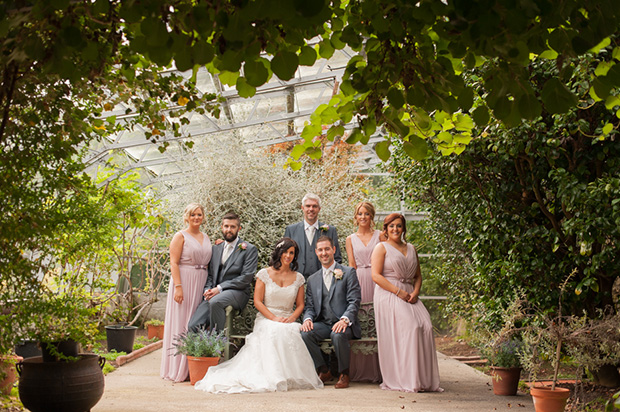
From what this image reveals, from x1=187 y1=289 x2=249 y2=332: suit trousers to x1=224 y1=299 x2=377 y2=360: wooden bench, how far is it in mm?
79

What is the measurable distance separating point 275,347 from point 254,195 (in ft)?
8.95

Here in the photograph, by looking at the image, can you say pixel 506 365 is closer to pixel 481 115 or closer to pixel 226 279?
pixel 226 279

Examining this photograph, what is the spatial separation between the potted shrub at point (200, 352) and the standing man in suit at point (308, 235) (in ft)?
4.24

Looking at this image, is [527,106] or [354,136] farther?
[354,136]

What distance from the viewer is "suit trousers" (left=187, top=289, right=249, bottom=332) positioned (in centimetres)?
646

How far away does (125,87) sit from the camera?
11.8 ft

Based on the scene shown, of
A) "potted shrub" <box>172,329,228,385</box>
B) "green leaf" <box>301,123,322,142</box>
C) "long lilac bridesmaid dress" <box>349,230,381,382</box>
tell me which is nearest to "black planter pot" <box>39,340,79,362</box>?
"potted shrub" <box>172,329,228,385</box>

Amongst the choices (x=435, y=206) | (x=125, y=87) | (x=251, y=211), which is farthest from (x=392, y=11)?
(x=251, y=211)

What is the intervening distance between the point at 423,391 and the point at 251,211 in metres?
3.35

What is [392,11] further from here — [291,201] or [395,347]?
[291,201]

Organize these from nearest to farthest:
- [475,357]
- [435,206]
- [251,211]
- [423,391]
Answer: [423,391] → [435,206] → [251,211] → [475,357]

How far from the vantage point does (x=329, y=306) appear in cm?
645

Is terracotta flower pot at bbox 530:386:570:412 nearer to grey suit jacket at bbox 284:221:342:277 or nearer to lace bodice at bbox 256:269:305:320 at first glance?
lace bodice at bbox 256:269:305:320

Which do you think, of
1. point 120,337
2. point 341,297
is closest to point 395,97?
point 341,297
